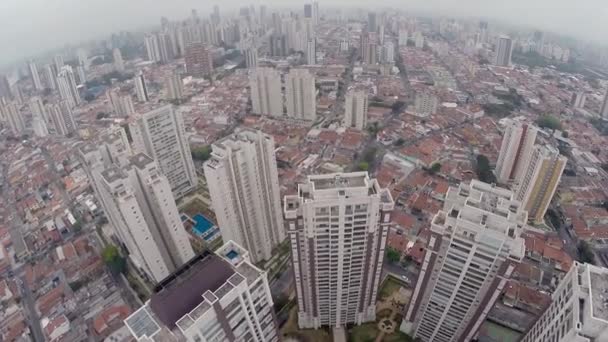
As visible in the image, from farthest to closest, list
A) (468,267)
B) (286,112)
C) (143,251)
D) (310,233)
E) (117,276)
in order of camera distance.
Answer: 1. (286,112)
2. (117,276)
3. (143,251)
4. (310,233)
5. (468,267)

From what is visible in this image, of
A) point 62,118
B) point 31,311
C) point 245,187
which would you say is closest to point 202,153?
point 245,187

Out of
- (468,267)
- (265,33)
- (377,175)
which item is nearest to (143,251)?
(468,267)

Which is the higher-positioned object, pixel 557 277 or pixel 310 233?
pixel 310 233

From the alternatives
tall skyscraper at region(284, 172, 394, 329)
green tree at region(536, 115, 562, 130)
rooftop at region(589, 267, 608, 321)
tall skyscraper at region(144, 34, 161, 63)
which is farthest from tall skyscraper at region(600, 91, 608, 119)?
tall skyscraper at region(144, 34, 161, 63)

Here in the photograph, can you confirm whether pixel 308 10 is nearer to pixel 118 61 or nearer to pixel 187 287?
pixel 118 61

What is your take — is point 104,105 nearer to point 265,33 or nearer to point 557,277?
point 265,33

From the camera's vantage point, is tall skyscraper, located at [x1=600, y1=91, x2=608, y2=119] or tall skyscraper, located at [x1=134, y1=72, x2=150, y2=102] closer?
tall skyscraper, located at [x1=600, y1=91, x2=608, y2=119]

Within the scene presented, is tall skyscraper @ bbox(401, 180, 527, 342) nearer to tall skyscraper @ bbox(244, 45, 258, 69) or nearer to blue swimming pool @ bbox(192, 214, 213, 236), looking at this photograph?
blue swimming pool @ bbox(192, 214, 213, 236)

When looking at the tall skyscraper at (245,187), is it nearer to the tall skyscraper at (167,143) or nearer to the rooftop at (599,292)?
the tall skyscraper at (167,143)
